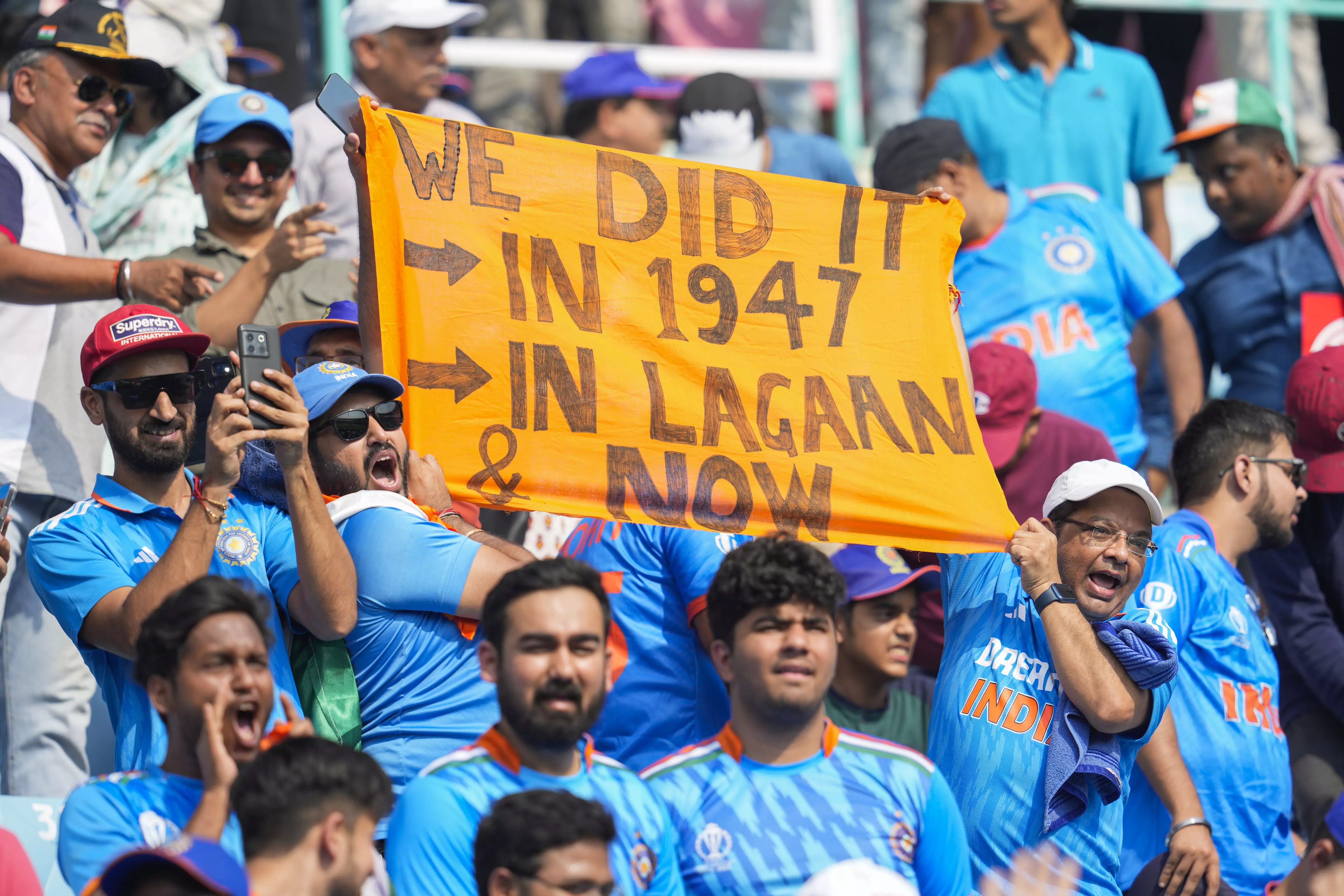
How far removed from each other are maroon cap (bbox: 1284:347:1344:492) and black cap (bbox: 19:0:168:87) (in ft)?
14.2

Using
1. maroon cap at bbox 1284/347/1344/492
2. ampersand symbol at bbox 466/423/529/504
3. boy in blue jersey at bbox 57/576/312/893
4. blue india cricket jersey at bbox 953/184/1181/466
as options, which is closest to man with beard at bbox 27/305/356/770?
boy in blue jersey at bbox 57/576/312/893

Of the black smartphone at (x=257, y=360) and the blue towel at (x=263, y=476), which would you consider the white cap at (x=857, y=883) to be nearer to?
the black smartphone at (x=257, y=360)

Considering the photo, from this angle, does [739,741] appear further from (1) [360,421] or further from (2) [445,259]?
(2) [445,259]

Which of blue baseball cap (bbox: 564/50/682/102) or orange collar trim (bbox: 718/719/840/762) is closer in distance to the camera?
orange collar trim (bbox: 718/719/840/762)

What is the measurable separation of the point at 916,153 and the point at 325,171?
244 centimetres

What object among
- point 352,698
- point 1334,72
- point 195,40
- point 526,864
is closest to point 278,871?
point 526,864

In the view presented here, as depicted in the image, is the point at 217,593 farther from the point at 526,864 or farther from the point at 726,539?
the point at 726,539

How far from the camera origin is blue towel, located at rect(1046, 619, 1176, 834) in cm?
445

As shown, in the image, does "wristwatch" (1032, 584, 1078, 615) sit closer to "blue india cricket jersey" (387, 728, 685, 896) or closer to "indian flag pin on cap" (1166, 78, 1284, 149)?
"blue india cricket jersey" (387, 728, 685, 896)

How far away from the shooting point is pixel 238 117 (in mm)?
6109

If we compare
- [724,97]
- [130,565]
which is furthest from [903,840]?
[724,97]

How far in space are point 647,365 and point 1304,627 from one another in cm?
272

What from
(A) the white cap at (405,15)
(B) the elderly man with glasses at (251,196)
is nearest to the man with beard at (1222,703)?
(B) the elderly man with glasses at (251,196)

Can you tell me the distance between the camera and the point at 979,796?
455 centimetres
